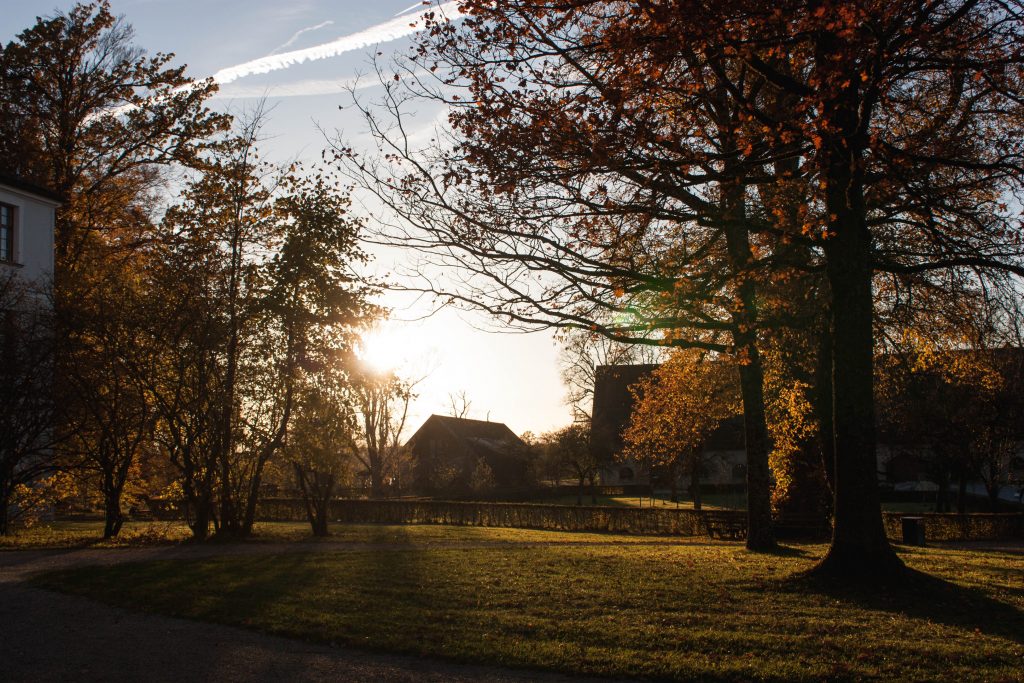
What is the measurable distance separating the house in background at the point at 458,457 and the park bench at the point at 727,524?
30.3m

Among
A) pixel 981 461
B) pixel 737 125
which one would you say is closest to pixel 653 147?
pixel 737 125

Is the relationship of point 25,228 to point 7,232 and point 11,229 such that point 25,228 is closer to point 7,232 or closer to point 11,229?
point 11,229

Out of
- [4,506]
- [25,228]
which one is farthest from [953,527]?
[25,228]

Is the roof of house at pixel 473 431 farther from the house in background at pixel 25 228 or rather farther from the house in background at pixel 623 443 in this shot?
the house in background at pixel 25 228

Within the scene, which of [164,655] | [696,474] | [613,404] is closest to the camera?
[164,655]

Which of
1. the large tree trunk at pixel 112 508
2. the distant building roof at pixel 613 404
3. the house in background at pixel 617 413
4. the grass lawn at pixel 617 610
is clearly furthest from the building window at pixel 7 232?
the house in background at pixel 617 413

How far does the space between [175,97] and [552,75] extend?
76.3ft

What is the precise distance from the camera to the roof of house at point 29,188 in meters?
26.5

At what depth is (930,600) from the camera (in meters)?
9.91

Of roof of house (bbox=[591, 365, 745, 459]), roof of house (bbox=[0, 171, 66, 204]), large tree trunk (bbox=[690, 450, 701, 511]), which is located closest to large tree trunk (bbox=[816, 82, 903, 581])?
roof of house (bbox=[0, 171, 66, 204])

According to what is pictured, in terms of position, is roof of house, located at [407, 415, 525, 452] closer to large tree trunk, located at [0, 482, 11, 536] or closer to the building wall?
the building wall

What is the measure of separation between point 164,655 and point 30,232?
80.6 ft

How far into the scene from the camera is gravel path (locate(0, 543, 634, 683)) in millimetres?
6863

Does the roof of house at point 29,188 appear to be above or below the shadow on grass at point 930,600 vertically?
above
